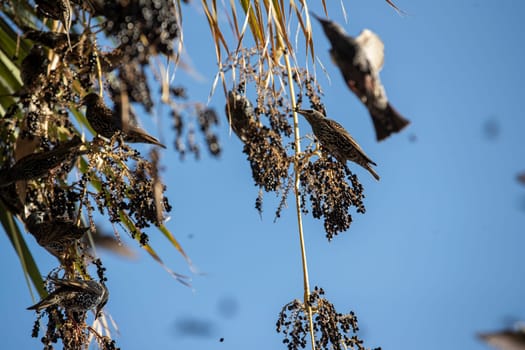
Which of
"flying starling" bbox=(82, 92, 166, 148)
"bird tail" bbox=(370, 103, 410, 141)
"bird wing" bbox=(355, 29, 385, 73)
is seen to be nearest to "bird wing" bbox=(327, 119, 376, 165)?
"flying starling" bbox=(82, 92, 166, 148)

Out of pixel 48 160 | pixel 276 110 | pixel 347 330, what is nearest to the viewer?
pixel 48 160

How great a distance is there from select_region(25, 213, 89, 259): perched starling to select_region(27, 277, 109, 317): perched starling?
8 centimetres

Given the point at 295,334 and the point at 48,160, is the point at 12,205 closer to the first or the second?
the point at 48,160

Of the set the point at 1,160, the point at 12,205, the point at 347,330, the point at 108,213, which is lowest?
the point at 347,330

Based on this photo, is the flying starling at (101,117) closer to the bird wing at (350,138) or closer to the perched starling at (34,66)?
the perched starling at (34,66)

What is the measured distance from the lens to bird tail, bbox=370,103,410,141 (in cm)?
87

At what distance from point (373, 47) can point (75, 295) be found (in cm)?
85

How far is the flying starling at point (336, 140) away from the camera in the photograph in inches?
60.6

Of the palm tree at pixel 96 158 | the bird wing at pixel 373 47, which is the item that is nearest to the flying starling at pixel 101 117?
the palm tree at pixel 96 158

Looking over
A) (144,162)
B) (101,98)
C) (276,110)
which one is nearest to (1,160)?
(101,98)

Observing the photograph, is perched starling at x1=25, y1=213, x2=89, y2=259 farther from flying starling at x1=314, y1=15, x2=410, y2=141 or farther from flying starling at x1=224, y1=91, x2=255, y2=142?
flying starling at x1=314, y1=15, x2=410, y2=141

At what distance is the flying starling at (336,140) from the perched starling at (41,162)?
51 centimetres

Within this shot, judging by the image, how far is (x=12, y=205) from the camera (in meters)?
1.61

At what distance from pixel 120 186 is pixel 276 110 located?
41 cm
